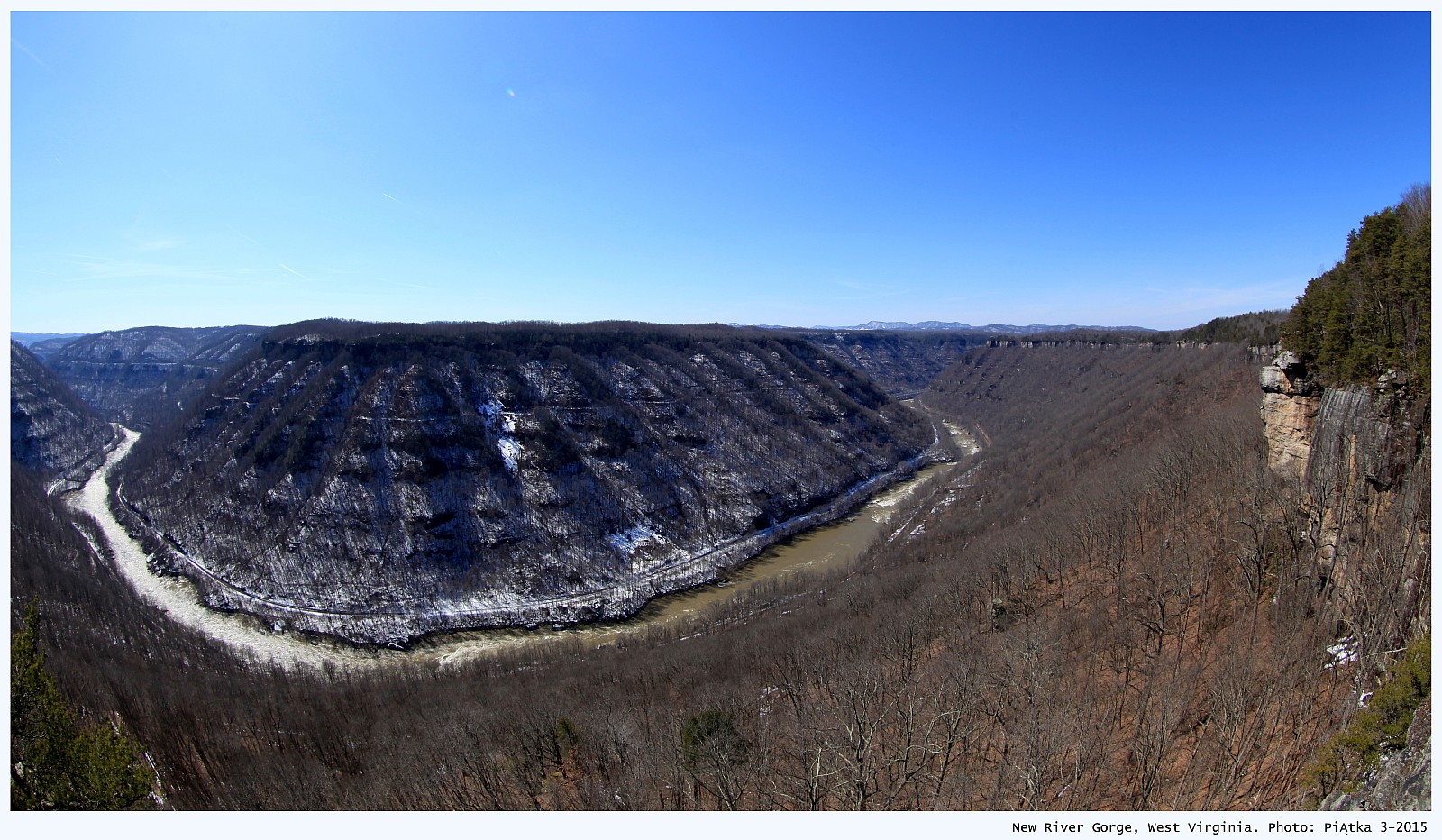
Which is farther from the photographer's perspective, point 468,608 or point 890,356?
point 890,356

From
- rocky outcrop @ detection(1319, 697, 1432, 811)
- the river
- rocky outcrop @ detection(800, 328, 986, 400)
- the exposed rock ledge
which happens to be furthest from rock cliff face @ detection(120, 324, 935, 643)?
rocky outcrop @ detection(800, 328, 986, 400)

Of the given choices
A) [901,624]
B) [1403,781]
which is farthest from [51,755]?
[901,624]

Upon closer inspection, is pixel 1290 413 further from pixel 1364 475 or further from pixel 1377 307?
pixel 1364 475

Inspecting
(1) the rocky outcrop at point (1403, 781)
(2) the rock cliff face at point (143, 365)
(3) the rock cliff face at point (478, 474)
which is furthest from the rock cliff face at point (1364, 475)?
(2) the rock cliff face at point (143, 365)

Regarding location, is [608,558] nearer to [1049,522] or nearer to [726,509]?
[726,509]

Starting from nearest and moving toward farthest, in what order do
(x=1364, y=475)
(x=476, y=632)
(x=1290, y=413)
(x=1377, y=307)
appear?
1. (x=1364, y=475)
2. (x=1377, y=307)
3. (x=1290, y=413)
4. (x=476, y=632)

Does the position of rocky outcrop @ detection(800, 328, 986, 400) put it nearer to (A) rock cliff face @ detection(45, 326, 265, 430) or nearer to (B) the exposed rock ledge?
(B) the exposed rock ledge

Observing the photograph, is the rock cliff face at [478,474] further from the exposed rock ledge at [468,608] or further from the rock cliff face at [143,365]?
the rock cliff face at [143,365]
